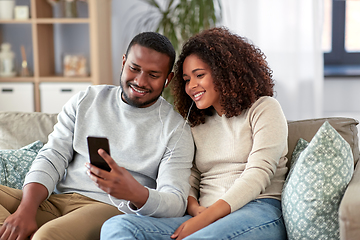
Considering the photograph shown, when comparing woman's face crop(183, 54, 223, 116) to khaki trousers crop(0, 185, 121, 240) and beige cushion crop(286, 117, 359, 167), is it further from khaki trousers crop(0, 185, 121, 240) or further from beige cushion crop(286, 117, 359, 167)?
khaki trousers crop(0, 185, 121, 240)

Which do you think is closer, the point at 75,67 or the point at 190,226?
the point at 190,226

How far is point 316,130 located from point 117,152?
2.69 feet

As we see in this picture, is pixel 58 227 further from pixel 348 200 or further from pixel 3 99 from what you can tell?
pixel 3 99

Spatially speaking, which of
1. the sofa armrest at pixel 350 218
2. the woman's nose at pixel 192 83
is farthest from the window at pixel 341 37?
the sofa armrest at pixel 350 218

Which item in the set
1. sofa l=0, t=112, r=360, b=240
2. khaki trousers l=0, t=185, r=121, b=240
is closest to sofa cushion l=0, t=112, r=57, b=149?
sofa l=0, t=112, r=360, b=240

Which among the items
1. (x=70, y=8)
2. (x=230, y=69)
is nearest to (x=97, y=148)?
A: (x=230, y=69)

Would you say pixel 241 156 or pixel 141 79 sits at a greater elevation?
pixel 141 79

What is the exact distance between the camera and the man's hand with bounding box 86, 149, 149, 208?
1078 millimetres

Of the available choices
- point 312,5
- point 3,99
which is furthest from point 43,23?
point 312,5

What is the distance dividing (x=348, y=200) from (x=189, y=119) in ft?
2.20

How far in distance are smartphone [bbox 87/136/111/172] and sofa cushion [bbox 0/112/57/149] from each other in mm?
754

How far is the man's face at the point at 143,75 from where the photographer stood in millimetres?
1412

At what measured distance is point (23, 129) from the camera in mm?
1766

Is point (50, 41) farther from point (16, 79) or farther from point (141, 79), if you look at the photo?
point (141, 79)
